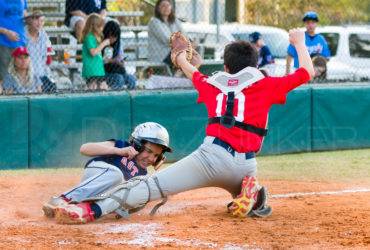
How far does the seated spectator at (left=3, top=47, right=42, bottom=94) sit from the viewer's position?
26.5 feet

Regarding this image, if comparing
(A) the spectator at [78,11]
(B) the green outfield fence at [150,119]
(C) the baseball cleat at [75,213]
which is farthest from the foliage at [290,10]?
(C) the baseball cleat at [75,213]

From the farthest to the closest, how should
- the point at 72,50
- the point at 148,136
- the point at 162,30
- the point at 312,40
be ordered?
the point at 72,50 < the point at 312,40 < the point at 162,30 < the point at 148,136

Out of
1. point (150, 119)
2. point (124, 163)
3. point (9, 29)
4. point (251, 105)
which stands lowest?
point (150, 119)

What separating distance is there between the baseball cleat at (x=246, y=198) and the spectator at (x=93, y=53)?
14.3 feet

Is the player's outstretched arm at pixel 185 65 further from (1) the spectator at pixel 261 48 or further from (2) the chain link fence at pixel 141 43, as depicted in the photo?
(1) the spectator at pixel 261 48

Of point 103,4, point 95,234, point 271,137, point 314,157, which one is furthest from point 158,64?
point 95,234

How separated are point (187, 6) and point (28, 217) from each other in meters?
7.66

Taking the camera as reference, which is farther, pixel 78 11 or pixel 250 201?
pixel 78 11

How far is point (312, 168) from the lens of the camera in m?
8.01

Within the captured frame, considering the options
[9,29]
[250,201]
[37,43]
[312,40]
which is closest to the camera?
[250,201]

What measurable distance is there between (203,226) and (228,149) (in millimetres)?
615

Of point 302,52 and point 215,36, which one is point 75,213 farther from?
point 215,36

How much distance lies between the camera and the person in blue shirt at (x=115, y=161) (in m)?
5.00

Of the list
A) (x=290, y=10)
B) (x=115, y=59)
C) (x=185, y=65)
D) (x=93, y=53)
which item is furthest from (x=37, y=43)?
(x=290, y=10)
